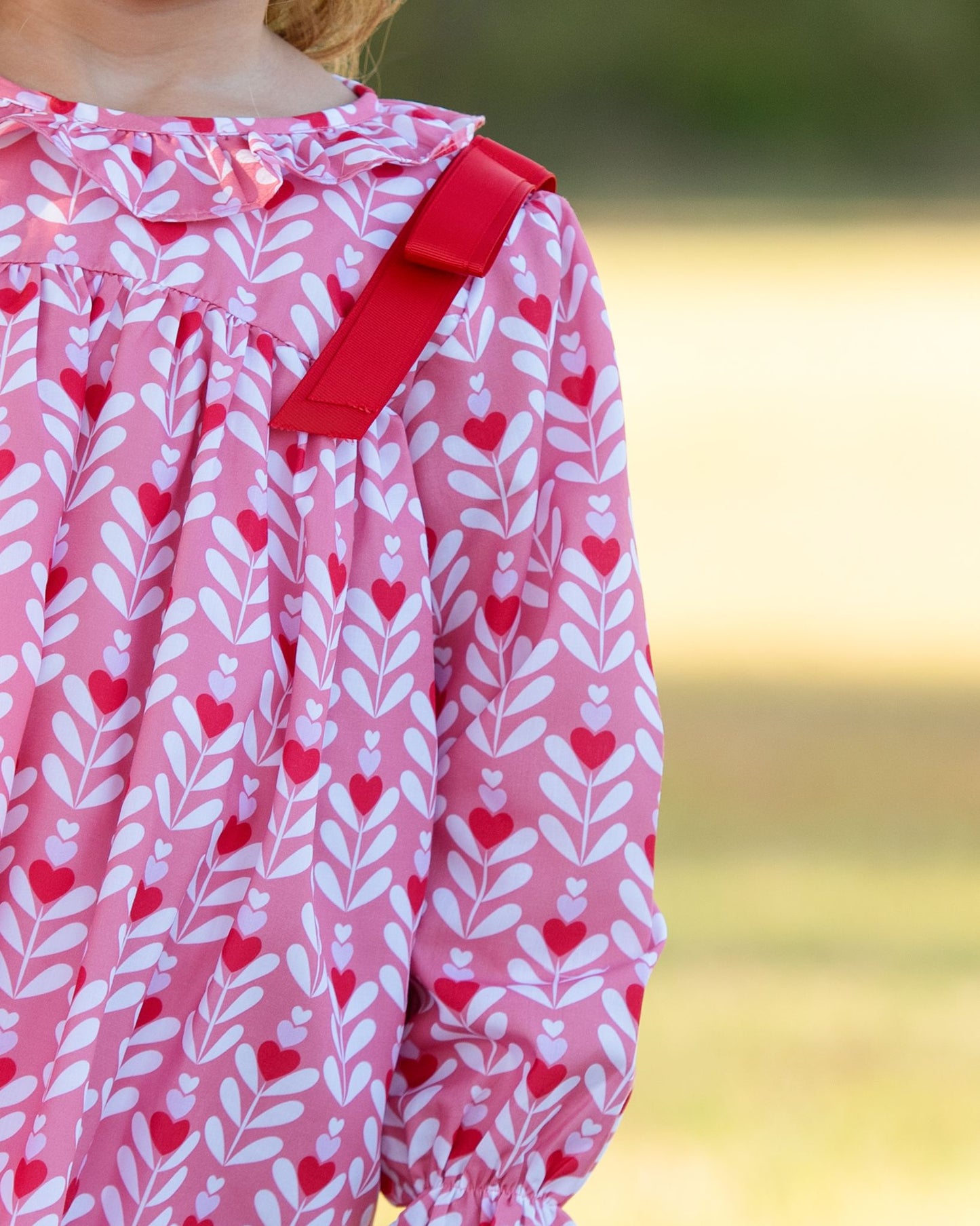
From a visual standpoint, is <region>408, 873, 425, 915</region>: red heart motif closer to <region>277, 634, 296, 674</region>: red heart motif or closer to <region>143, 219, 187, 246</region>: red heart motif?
<region>277, 634, 296, 674</region>: red heart motif

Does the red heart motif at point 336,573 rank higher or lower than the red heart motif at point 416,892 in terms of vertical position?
higher

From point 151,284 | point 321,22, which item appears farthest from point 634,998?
point 321,22

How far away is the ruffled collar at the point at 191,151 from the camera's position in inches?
16.1

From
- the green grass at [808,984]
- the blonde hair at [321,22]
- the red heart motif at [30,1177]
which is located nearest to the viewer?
the red heart motif at [30,1177]

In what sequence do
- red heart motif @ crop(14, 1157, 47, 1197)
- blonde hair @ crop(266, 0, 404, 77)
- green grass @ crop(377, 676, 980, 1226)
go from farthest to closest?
1. green grass @ crop(377, 676, 980, 1226)
2. blonde hair @ crop(266, 0, 404, 77)
3. red heart motif @ crop(14, 1157, 47, 1197)

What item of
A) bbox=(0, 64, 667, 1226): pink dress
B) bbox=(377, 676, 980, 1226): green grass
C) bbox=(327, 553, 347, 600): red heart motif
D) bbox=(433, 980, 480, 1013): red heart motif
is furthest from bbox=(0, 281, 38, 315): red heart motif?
bbox=(377, 676, 980, 1226): green grass

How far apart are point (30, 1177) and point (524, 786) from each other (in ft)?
0.52

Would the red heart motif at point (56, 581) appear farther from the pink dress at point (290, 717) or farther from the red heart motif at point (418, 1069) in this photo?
the red heart motif at point (418, 1069)

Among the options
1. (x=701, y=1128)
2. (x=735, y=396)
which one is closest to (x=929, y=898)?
(x=701, y=1128)

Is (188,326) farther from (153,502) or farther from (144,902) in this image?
(144,902)

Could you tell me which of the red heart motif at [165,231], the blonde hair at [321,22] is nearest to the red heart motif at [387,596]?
the red heart motif at [165,231]

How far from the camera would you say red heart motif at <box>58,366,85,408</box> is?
403 millimetres

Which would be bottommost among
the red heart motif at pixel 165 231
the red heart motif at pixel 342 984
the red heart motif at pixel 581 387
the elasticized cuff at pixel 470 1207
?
the elasticized cuff at pixel 470 1207

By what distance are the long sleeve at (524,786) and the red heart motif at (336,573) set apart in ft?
0.10
